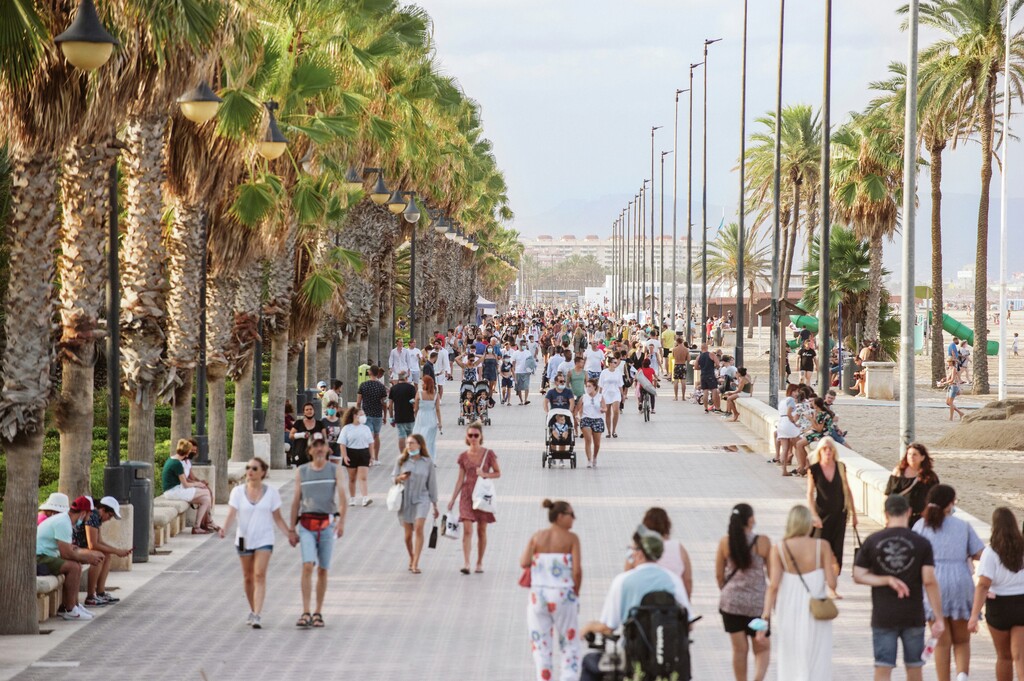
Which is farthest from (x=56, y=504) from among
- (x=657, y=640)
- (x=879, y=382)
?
(x=879, y=382)

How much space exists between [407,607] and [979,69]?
116 feet

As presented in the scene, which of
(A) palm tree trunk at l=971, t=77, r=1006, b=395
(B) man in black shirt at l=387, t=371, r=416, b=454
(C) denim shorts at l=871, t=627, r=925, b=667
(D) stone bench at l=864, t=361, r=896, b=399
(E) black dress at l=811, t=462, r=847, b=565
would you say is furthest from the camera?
(A) palm tree trunk at l=971, t=77, r=1006, b=395

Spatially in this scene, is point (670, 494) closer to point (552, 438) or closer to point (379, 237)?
point (552, 438)

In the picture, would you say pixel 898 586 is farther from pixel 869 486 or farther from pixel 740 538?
pixel 869 486

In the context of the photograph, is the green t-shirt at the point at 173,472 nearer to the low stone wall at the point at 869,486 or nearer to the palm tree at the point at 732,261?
the low stone wall at the point at 869,486

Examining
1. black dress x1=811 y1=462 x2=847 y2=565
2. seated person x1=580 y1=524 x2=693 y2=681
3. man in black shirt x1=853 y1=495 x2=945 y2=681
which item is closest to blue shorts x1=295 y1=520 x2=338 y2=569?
black dress x1=811 y1=462 x2=847 y2=565

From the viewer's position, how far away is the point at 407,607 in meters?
13.7

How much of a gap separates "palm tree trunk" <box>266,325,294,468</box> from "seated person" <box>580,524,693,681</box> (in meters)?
17.3

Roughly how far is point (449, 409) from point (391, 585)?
77.5ft

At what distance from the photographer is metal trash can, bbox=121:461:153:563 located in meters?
15.9

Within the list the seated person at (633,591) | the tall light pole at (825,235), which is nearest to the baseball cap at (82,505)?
the seated person at (633,591)

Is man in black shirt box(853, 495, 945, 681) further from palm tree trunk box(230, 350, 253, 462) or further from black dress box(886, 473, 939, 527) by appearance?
palm tree trunk box(230, 350, 253, 462)

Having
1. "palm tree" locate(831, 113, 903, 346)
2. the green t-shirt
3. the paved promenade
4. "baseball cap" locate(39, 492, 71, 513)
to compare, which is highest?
"palm tree" locate(831, 113, 903, 346)

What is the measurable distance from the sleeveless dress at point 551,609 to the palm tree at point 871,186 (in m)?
39.7
